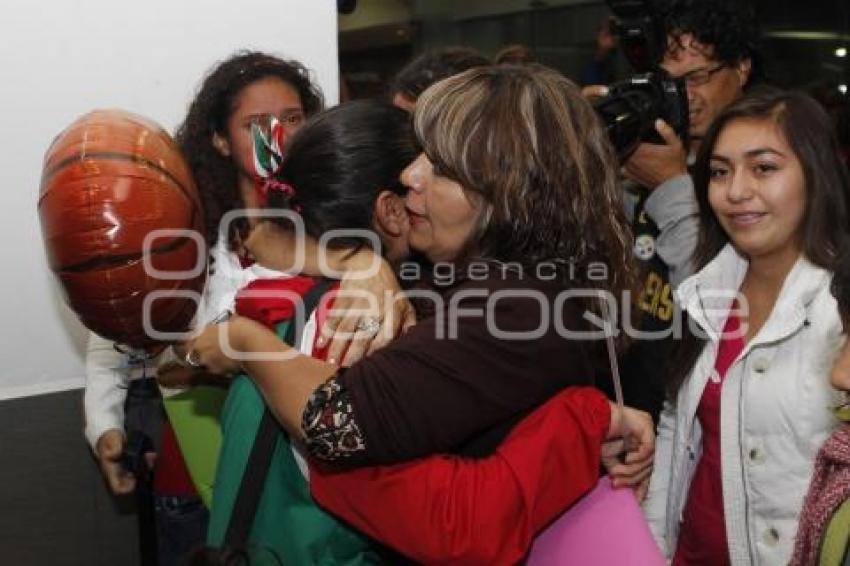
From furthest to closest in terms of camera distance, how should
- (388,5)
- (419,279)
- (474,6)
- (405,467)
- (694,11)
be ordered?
(474,6) → (388,5) → (694,11) → (419,279) → (405,467)

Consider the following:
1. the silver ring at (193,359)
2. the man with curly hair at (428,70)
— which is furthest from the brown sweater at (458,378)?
the man with curly hair at (428,70)

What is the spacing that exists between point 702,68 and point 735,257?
1.76 ft

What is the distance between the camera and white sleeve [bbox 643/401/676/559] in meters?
1.48

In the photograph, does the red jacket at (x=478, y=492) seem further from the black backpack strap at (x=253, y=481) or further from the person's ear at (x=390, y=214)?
the person's ear at (x=390, y=214)

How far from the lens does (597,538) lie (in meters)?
0.88

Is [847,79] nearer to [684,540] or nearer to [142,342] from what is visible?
[684,540]

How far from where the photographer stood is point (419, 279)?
1123 millimetres

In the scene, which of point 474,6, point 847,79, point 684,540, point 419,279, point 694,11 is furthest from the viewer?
point 847,79

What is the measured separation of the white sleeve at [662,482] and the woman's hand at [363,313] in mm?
735

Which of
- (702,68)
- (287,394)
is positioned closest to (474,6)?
(702,68)

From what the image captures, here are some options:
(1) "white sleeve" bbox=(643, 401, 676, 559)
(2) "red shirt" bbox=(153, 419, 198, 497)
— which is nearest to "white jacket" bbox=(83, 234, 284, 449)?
(2) "red shirt" bbox=(153, 419, 198, 497)

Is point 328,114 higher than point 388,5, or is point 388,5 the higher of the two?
point 388,5

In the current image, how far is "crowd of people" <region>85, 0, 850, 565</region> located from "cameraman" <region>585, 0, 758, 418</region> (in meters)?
0.02

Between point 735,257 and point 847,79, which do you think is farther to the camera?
point 847,79
